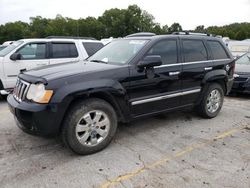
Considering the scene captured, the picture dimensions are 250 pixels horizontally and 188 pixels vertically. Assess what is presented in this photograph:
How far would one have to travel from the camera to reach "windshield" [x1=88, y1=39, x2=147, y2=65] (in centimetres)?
454

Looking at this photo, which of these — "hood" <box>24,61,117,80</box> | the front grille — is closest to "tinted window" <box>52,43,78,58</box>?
"hood" <box>24,61,117,80</box>

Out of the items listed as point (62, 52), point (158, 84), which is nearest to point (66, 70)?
point (158, 84)

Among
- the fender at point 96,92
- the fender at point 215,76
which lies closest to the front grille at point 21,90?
the fender at point 96,92

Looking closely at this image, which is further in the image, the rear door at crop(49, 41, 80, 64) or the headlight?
the rear door at crop(49, 41, 80, 64)

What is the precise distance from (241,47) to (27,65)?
10485 mm

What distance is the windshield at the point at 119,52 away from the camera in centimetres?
454

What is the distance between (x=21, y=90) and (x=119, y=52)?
5.96 feet

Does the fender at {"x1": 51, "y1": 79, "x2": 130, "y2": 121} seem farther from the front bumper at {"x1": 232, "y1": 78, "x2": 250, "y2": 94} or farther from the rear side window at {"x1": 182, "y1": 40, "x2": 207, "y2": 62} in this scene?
the front bumper at {"x1": 232, "y1": 78, "x2": 250, "y2": 94}

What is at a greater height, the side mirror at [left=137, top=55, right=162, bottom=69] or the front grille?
the side mirror at [left=137, top=55, right=162, bottom=69]

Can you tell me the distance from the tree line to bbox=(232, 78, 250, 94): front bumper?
58.6 metres

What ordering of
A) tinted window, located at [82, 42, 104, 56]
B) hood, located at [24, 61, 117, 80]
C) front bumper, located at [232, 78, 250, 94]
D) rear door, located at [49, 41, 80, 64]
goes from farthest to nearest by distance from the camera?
1. tinted window, located at [82, 42, 104, 56]
2. rear door, located at [49, 41, 80, 64]
3. front bumper, located at [232, 78, 250, 94]
4. hood, located at [24, 61, 117, 80]

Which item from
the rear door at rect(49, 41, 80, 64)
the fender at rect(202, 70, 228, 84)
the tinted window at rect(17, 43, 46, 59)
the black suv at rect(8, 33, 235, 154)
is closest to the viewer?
the black suv at rect(8, 33, 235, 154)

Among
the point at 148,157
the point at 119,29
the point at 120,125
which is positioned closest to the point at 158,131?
the point at 120,125

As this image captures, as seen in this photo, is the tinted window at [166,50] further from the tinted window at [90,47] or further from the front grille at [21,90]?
the tinted window at [90,47]
